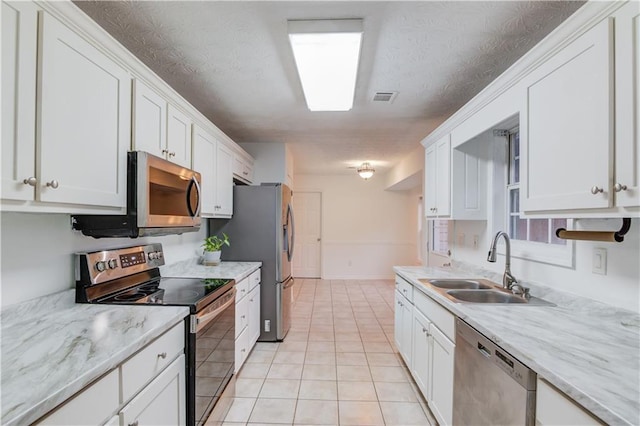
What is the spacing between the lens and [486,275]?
7.88ft

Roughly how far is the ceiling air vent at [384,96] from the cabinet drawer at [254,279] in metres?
1.98

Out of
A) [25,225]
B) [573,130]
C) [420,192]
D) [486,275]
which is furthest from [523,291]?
[420,192]

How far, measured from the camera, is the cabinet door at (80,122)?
1.07 metres

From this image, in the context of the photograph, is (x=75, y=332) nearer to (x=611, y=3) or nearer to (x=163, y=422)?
(x=163, y=422)

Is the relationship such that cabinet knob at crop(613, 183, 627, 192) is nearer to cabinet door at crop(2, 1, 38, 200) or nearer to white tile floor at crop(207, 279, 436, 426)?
white tile floor at crop(207, 279, 436, 426)

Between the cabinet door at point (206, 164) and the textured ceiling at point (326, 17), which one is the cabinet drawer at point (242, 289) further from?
the textured ceiling at point (326, 17)

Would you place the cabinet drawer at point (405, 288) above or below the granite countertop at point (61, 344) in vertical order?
below

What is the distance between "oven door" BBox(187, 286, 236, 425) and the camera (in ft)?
5.08

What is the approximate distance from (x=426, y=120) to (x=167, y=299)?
2802 mm

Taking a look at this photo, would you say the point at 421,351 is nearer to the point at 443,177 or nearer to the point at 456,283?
the point at 456,283

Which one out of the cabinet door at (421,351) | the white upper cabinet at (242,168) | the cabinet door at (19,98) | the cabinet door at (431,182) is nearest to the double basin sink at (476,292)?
the cabinet door at (421,351)

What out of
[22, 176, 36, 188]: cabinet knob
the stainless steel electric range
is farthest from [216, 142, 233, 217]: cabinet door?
[22, 176, 36, 188]: cabinet knob

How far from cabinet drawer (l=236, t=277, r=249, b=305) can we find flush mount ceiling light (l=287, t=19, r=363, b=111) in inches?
64.4

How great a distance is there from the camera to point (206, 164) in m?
2.56
